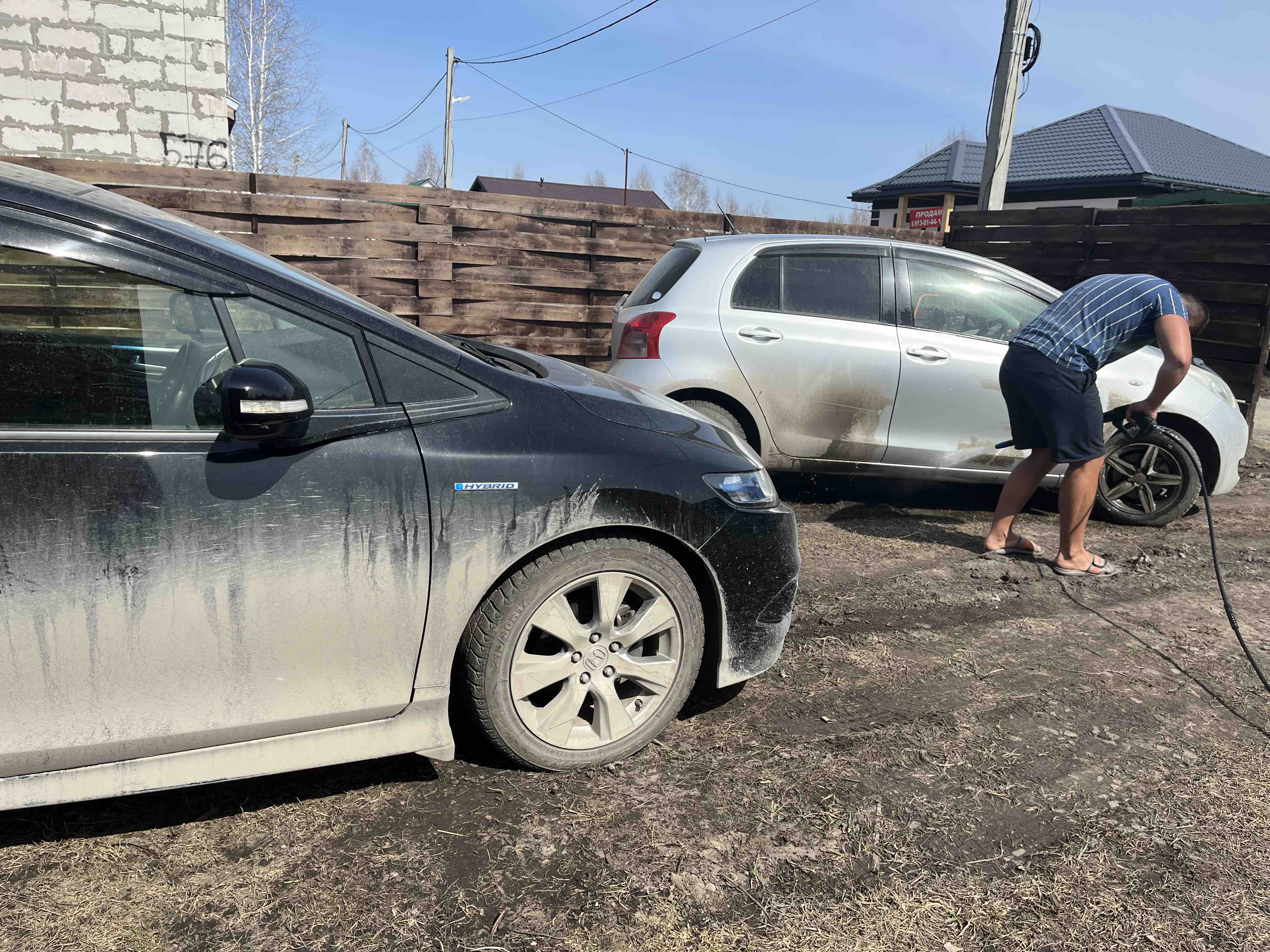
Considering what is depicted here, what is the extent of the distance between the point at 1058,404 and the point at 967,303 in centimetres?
129

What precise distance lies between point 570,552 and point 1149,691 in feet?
8.25

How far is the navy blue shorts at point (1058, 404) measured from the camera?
4730 millimetres

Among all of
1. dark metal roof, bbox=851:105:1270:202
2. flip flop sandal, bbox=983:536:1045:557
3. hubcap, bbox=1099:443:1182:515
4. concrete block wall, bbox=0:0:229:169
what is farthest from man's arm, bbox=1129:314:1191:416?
dark metal roof, bbox=851:105:1270:202

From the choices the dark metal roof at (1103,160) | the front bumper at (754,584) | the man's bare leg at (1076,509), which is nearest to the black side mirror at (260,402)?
the front bumper at (754,584)

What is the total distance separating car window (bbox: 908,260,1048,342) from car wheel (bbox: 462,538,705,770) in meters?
3.63

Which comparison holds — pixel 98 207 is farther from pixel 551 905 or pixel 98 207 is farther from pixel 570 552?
pixel 551 905


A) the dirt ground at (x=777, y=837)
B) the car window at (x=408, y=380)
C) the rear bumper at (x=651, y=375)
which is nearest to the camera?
the dirt ground at (x=777, y=837)

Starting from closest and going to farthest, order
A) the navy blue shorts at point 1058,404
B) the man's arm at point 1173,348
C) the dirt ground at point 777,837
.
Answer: the dirt ground at point 777,837 < the man's arm at point 1173,348 < the navy blue shorts at point 1058,404

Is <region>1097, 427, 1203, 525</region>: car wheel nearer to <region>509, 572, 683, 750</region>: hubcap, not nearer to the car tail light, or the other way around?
the car tail light

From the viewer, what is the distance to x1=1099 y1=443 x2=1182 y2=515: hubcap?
19.1 feet

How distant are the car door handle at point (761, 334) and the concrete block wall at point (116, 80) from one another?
8123 millimetres

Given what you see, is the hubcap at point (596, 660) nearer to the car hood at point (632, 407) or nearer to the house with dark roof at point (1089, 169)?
the car hood at point (632, 407)

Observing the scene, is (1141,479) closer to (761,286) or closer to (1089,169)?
(761,286)

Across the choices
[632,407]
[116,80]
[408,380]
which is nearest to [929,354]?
[632,407]
